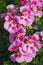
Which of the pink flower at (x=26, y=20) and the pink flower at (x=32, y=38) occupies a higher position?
the pink flower at (x=26, y=20)

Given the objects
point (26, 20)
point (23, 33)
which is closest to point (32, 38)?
point (23, 33)

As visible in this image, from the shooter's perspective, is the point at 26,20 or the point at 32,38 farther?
the point at 26,20

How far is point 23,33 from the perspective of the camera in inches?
103

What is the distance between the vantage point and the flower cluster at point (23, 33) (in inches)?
100

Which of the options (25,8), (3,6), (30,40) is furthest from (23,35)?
(3,6)

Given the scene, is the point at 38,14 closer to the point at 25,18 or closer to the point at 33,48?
the point at 25,18

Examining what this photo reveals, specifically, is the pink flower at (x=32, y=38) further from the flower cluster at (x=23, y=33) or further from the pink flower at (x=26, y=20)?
the pink flower at (x=26, y=20)

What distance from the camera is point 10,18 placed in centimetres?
269

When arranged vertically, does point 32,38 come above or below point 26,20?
below

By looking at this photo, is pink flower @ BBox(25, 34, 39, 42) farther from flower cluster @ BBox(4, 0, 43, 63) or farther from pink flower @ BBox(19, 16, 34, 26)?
pink flower @ BBox(19, 16, 34, 26)

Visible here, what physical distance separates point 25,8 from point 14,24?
0.20 meters

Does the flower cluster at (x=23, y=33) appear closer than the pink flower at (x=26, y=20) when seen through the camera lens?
Yes

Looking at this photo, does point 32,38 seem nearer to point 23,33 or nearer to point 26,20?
point 23,33

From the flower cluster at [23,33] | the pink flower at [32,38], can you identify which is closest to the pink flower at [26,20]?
the flower cluster at [23,33]
